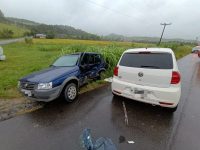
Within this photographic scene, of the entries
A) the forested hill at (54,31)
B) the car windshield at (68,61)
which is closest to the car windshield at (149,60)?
the car windshield at (68,61)

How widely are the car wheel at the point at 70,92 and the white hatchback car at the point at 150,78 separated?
1.40 meters

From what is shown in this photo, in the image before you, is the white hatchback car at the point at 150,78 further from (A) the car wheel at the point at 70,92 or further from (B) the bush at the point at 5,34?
(B) the bush at the point at 5,34

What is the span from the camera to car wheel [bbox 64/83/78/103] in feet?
16.7

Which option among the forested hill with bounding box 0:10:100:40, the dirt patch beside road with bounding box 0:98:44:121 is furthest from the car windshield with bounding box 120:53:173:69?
the forested hill with bounding box 0:10:100:40

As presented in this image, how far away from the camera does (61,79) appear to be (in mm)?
4887

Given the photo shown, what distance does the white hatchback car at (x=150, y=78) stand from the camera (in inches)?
157

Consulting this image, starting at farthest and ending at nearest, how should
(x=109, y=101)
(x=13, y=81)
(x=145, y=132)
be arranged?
1. (x=13, y=81)
2. (x=109, y=101)
3. (x=145, y=132)

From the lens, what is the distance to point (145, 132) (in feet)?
11.9

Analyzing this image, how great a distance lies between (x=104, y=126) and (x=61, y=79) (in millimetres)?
1953

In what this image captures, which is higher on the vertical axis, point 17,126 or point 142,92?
point 142,92

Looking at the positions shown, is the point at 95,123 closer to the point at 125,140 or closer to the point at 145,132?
the point at 125,140

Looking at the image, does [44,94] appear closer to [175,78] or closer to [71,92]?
[71,92]

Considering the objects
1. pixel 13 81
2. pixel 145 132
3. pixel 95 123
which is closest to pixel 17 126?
pixel 95 123

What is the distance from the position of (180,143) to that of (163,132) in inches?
17.0
